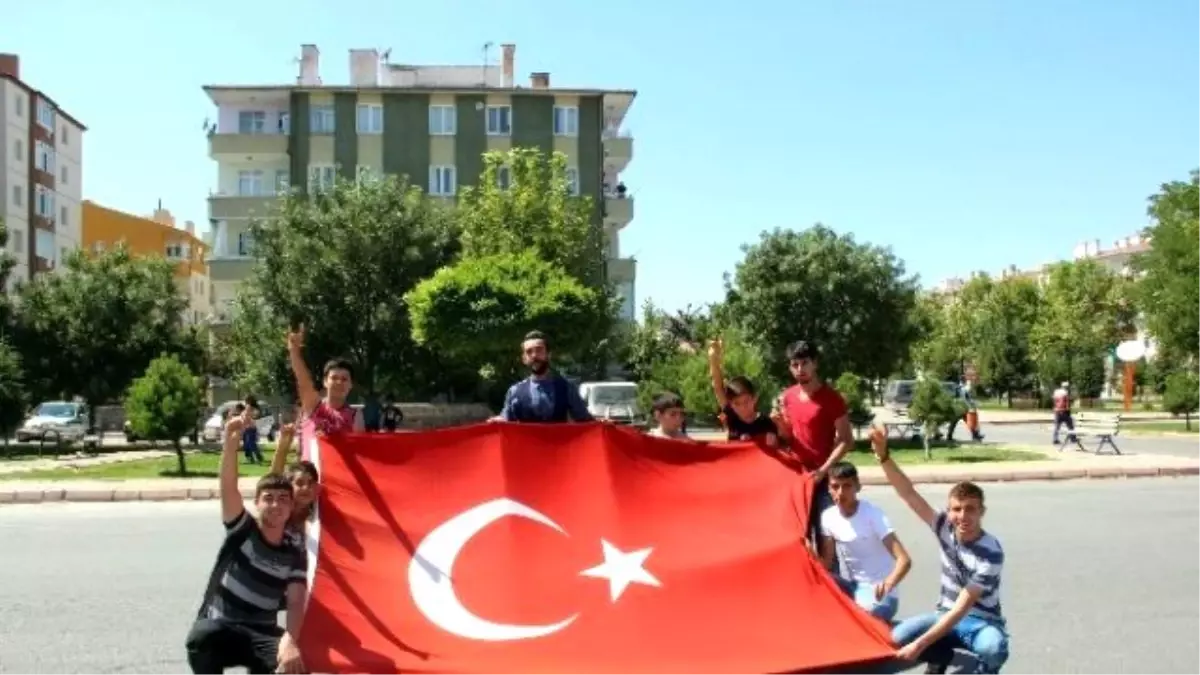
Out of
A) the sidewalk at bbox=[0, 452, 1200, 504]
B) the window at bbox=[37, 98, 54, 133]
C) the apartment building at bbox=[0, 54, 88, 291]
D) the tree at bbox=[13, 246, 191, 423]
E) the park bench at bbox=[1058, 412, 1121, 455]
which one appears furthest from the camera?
the window at bbox=[37, 98, 54, 133]

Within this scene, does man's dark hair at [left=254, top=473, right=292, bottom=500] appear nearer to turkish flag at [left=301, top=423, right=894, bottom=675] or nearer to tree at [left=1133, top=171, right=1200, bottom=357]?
turkish flag at [left=301, top=423, right=894, bottom=675]

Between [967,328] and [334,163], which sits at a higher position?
[334,163]

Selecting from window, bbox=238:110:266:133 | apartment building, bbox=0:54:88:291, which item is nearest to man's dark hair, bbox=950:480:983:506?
window, bbox=238:110:266:133

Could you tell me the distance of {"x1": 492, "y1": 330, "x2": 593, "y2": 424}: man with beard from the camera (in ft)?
25.6

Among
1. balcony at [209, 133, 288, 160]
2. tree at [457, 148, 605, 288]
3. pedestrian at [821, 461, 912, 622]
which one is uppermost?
balcony at [209, 133, 288, 160]

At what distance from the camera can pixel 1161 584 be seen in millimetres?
10703

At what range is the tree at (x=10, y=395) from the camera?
3469 cm

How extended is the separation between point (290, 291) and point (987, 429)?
26.2m

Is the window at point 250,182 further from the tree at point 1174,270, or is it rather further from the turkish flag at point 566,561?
the turkish flag at point 566,561

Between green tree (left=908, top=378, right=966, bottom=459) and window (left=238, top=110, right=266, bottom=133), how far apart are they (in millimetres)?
37716

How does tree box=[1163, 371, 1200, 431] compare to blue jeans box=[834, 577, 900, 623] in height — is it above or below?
above

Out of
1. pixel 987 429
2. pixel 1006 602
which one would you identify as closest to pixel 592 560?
pixel 1006 602

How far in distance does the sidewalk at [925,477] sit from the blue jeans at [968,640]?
1469 centimetres

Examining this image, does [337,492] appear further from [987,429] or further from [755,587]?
[987,429]
